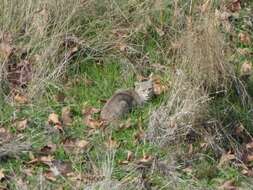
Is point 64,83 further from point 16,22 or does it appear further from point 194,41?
point 194,41

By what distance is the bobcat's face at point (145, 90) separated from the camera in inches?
234

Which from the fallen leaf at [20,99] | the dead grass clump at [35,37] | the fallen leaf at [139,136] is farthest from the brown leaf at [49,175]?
the dead grass clump at [35,37]

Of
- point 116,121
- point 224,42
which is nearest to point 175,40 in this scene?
point 224,42

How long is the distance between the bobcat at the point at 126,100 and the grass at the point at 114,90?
76 mm

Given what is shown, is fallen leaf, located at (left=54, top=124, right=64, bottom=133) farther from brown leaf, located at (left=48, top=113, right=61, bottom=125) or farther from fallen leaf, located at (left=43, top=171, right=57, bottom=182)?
fallen leaf, located at (left=43, top=171, right=57, bottom=182)

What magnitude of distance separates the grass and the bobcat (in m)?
0.08

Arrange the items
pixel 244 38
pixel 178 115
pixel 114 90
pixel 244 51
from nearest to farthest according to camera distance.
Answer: pixel 178 115
pixel 114 90
pixel 244 51
pixel 244 38

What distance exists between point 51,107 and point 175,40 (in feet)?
4.29

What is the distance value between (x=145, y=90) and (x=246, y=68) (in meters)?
1.01

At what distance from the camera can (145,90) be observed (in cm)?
594

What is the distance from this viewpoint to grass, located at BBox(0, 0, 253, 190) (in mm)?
5191

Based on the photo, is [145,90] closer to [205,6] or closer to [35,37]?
[205,6]

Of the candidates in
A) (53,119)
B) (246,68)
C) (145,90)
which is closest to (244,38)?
(246,68)

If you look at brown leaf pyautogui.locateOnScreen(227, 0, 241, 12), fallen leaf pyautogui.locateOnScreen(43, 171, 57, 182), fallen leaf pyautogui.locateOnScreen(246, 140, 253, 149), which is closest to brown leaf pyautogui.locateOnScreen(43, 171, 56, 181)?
fallen leaf pyautogui.locateOnScreen(43, 171, 57, 182)
